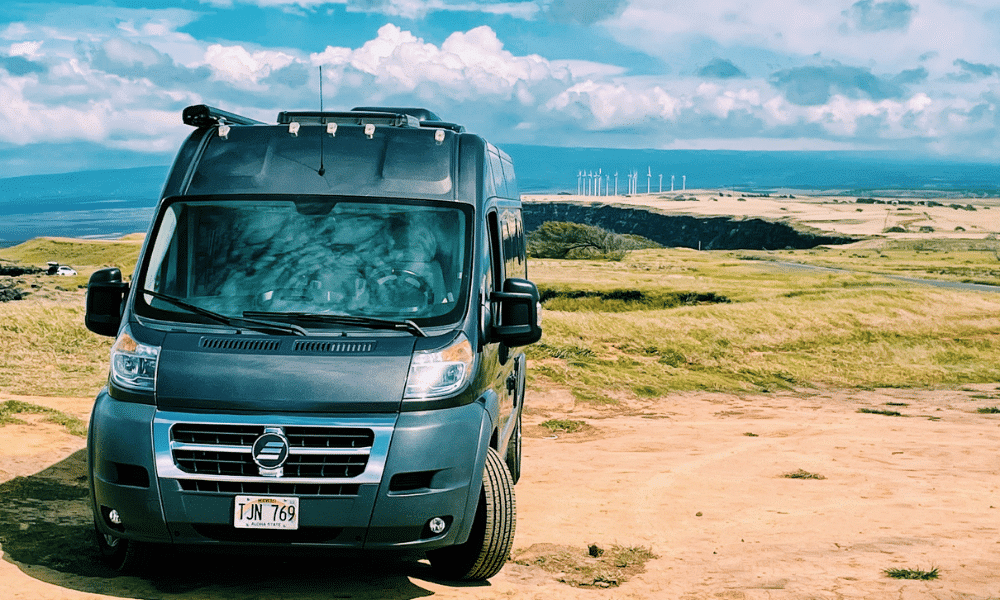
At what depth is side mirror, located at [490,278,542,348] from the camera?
7219 millimetres

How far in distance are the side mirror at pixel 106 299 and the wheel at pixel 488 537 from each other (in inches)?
106

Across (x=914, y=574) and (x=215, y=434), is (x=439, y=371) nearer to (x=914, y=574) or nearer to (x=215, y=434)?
(x=215, y=434)

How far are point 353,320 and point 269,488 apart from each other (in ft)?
3.84

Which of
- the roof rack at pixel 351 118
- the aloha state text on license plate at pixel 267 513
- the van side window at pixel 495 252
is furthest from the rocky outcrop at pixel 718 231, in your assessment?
the aloha state text on license plate at pixel 267 513

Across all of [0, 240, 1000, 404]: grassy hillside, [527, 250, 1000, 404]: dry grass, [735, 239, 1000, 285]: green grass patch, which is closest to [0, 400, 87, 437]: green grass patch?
[0, 240, 1000, 404]: grassy hillside

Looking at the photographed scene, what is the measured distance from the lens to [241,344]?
6.40 m

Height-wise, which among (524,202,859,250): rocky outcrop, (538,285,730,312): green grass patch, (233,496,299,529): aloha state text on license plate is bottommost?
(524,202,859,250): rocky outcrop

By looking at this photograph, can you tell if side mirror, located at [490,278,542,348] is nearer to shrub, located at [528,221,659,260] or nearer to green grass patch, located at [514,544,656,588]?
green grass patch, located at [514,544,656,588]

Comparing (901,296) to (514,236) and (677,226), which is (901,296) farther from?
(677,226)

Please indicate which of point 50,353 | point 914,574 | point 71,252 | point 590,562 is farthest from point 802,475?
point 71,252

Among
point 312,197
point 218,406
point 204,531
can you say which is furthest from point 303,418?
point 312,197

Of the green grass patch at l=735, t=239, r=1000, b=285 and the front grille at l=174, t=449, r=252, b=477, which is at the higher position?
the front grille at l=174, t=449, r=252, b=477

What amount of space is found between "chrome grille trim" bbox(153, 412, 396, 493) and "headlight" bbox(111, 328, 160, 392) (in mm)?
267

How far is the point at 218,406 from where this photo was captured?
20.5 feet
